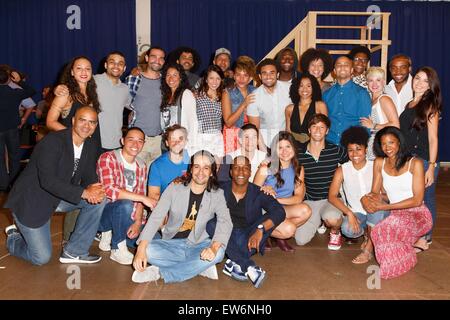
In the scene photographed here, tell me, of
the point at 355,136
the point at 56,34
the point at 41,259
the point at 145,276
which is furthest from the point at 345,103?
the point at 56,34

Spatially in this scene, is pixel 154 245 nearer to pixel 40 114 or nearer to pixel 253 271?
pixel 253 271

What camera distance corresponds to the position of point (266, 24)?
34.3 ft

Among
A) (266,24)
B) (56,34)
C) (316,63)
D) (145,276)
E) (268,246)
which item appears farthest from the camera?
(56,34)

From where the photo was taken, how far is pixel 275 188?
4.00 m

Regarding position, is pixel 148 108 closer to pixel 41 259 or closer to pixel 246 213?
pixel 246 213

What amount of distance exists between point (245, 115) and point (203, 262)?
72.8 inches

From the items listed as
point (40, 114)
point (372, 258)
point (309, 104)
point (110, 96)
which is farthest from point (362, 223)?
point (40, 114)

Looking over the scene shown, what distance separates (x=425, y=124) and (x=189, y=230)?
2.28m

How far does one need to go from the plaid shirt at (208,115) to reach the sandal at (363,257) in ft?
5.69

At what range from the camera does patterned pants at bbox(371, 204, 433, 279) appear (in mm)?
3367

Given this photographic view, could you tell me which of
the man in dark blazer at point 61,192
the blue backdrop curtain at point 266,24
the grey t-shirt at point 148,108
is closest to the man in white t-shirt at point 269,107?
the grey t-shirt at point 148,108

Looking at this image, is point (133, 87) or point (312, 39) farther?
point (312, 39)

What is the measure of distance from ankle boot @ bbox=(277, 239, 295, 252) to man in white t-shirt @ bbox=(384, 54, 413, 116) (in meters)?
1.75

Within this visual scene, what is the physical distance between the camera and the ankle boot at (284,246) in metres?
4.05
